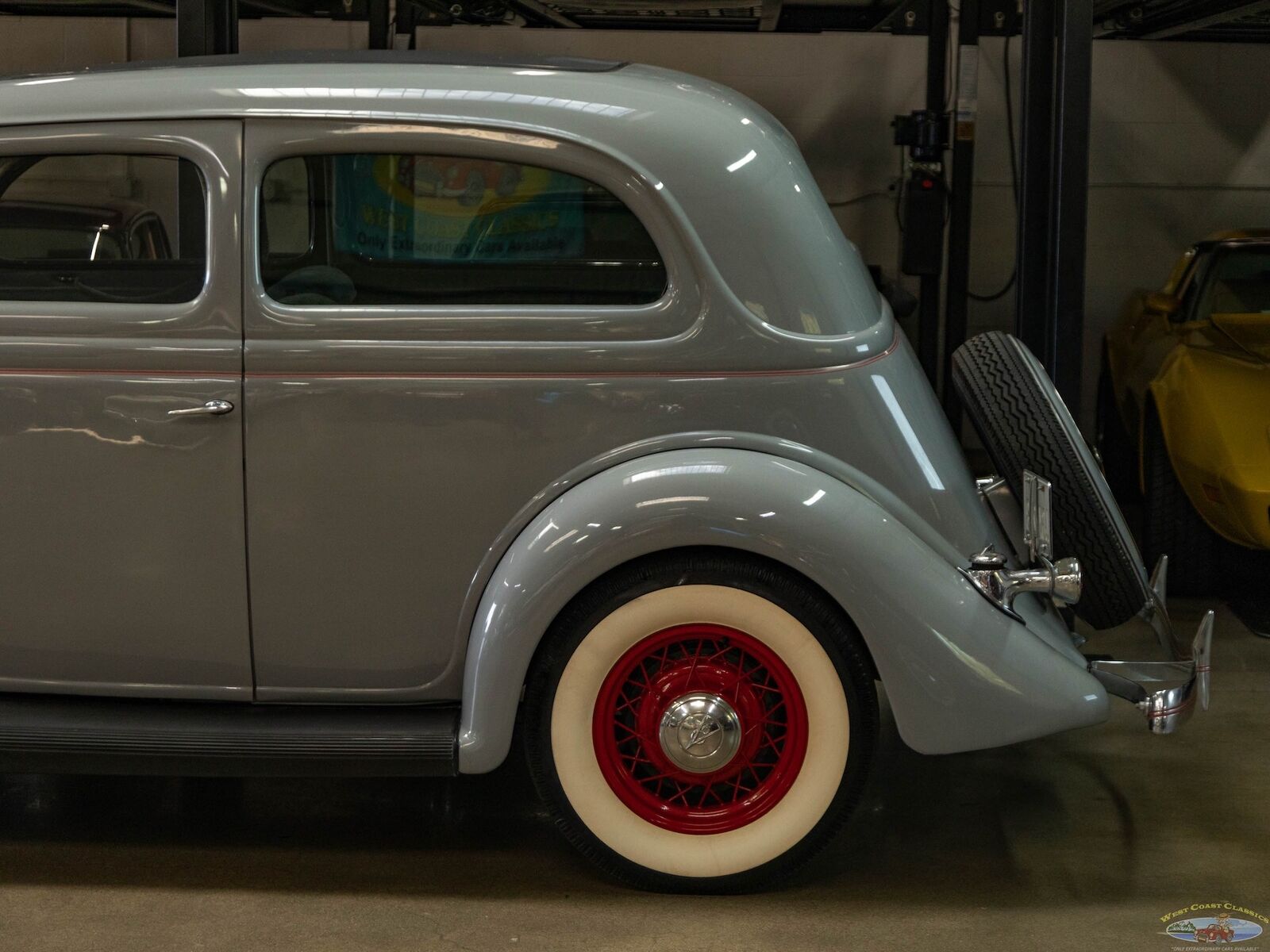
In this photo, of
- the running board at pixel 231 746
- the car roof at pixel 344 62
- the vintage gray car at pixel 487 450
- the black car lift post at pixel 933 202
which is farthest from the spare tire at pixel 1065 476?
the black car lift post at pixel 933 202

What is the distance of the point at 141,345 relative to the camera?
8.43 ft

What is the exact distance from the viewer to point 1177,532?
4.91m

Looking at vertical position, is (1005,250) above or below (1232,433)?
above

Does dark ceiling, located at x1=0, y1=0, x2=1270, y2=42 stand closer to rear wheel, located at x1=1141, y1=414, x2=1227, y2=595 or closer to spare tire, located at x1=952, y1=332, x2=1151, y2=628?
rear wheel, located at x1=1141, y1=414, x2=1227, y2=595

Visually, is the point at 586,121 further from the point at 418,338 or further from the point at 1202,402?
the point at 1202,402

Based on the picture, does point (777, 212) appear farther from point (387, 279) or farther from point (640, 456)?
point (387, 279)

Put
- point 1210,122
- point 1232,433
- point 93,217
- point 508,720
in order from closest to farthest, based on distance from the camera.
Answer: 1. point 508,720
2. point 93,217
3. point 1232,433
4. point 1210,122

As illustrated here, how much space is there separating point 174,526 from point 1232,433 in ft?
11.3

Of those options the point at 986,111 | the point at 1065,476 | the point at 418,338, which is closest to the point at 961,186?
the point at 986,111

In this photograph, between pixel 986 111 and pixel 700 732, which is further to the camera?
pixel 986 111

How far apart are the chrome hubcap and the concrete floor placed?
30 cm

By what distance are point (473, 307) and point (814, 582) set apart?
2.88 feet

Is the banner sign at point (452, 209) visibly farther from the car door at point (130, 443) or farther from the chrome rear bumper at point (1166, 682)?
the chrome rear bumper at point (1166, 682)

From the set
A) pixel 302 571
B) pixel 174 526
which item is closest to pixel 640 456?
pixel 302 571
